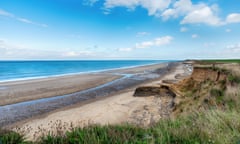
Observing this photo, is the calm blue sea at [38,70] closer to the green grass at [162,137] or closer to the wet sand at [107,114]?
the wet sand at [107,114]

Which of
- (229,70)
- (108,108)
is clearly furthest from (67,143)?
(229,70)

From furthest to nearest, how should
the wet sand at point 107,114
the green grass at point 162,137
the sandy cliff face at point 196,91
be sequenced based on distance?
the wet sand at point 107,114 < the sandy cliff face at point 196,91 < the green grass at point 162,137

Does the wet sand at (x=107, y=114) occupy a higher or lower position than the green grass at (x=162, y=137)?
lower

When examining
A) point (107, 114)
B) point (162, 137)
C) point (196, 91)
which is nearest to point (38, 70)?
point (107, 114)

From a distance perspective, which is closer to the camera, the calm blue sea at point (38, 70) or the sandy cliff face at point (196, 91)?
the sandy cliff face at point (196, 91)

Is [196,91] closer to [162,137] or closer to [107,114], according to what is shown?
[107,114]

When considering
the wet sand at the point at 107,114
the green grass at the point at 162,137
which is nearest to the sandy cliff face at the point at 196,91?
the wet sand at the point at 107,114

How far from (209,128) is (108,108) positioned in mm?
7203

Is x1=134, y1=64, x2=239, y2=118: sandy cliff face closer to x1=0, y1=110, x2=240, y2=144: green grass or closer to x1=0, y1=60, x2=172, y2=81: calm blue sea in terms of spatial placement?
x1=0, y1=110, x2=240, y2=144: green grass

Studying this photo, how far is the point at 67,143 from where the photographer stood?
9.84 feet

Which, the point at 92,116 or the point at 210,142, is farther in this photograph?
the point at 92,116

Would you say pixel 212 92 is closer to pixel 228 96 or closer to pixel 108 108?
pixel 228 96

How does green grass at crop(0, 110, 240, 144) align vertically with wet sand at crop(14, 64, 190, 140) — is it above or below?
above

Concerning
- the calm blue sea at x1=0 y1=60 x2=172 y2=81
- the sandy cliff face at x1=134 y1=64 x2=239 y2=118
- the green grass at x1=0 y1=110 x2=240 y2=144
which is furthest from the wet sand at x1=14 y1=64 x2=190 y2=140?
the calm blue sea at x1=0 y1=60 x2=172 y2=81
